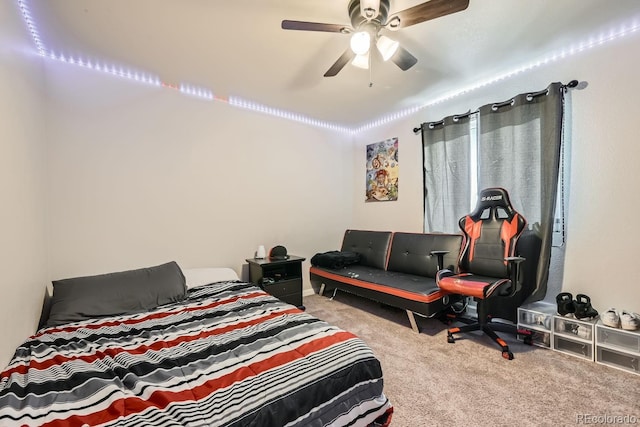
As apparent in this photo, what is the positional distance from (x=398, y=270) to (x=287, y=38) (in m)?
2.73

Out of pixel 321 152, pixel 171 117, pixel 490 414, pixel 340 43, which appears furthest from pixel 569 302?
pixel 171 117

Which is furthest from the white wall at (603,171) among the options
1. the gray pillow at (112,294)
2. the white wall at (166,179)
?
the gray pillow at (112,294)

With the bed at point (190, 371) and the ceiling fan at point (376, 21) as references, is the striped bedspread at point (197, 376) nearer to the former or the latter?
the bed at point (190, 371)

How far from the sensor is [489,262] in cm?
255

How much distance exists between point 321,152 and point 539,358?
131 inches

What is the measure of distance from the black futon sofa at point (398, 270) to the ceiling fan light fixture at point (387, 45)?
185 cm

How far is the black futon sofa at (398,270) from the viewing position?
Answer: 253 cm

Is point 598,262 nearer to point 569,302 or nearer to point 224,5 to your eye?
point 569,302

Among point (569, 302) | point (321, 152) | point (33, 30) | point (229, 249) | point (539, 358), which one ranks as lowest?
point (539, 358)

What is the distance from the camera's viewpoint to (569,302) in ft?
7.16

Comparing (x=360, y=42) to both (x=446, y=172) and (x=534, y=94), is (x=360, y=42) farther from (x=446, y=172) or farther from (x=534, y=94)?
(x=446, y=172)

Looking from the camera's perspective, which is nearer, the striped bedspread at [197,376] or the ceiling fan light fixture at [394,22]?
the striped bedspread at [197,376]

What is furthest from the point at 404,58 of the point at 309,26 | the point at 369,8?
the point at 309,26

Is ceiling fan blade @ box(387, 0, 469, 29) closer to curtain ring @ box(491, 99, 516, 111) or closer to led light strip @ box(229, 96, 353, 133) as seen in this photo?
curtain ring @ box(491, 99, 516, 111)
